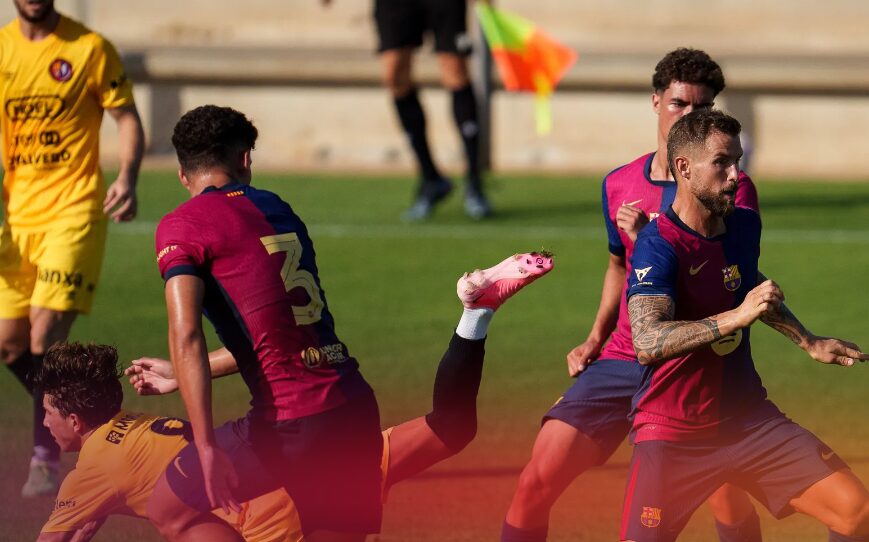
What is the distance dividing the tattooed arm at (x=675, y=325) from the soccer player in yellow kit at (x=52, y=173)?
10.9 ft

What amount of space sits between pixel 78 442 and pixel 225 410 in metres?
2.89

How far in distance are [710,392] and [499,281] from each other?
3.18ft

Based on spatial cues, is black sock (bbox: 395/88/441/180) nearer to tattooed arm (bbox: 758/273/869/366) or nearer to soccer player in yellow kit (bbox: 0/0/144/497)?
soccer player in yellow kit (bbox: 0/0/144/497)

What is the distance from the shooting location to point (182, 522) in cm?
528

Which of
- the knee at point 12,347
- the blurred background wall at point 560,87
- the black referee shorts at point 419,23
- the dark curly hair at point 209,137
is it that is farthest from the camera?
the blurred background wall at point 560,87

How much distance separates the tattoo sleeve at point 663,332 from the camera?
15.9 ft

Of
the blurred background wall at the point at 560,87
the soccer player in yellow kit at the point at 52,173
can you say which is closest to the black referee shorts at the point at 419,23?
the blurred background wall at the point at 560,87

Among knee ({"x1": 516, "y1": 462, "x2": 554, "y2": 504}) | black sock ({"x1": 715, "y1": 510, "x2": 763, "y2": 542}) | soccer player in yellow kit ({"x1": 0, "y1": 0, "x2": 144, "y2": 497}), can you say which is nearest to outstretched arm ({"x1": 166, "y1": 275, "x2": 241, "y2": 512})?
knee ({"x1": 516, "y1": 462, "x2": 554, "y2": 504})

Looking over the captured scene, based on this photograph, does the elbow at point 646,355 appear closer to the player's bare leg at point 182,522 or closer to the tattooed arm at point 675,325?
the tattooed arm at point 675,325

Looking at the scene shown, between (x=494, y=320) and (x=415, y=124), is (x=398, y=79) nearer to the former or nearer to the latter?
(x=415, y=124)

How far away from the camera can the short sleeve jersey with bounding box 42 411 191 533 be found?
542 centimetres

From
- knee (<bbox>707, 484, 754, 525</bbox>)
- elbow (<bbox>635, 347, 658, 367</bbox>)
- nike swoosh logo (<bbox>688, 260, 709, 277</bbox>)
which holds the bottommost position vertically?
knee (<bbox>707, 484, 754, 525</bbox>)

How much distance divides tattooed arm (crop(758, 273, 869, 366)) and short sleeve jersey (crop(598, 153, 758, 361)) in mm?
776

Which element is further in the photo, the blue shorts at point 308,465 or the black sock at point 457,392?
the black sock at point 457,392
